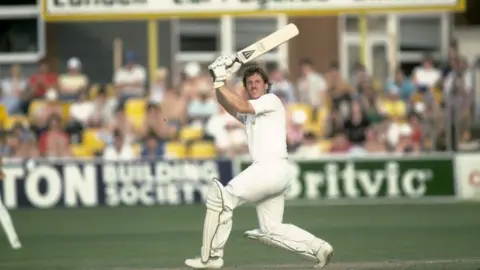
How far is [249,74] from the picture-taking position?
34.3 ft

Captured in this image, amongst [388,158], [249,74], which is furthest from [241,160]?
[249,74]

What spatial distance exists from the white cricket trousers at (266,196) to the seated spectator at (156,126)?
30.1 ft

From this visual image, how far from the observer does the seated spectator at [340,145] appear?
1962 cm

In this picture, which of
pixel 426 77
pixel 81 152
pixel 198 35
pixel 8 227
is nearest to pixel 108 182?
pixel 81 152

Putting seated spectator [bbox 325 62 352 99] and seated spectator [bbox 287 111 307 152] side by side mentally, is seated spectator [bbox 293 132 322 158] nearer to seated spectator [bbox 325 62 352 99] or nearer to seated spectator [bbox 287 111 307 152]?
seated spectator [bbox 287 111 307 152]

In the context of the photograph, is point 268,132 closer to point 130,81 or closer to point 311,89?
point 311,89

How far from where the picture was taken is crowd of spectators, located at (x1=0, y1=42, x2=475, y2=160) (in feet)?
64.6

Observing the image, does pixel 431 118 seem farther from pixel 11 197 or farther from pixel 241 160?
pixel 11 197

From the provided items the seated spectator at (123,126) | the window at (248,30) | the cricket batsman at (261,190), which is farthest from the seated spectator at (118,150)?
the cricket batsman at (261,190)

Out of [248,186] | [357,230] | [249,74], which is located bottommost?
[357,230]

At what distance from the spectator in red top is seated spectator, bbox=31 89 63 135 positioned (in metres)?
0.23

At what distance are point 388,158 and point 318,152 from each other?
1.09 meters

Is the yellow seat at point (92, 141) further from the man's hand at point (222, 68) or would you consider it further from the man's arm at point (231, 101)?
the man's arm at point (231, 101)

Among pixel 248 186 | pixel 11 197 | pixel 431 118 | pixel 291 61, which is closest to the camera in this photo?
pixel 248 186
